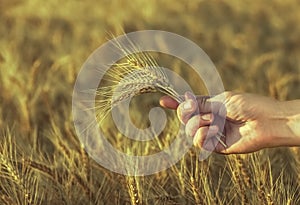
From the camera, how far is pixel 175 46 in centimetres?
448

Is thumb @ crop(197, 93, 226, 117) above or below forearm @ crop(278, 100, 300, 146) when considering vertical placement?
above

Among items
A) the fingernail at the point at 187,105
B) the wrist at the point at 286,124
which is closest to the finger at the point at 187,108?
the fingernail at the point at 187,105

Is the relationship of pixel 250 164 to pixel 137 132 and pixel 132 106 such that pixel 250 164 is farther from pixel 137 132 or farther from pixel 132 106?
pixel 132 106

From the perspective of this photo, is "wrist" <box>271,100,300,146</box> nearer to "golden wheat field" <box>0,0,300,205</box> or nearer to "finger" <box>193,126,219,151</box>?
"golden wheat field" <box>0,0,300,205</box>

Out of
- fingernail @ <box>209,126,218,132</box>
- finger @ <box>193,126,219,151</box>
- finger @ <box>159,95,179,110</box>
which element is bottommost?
finger @ <box>193,126,219,151</box>

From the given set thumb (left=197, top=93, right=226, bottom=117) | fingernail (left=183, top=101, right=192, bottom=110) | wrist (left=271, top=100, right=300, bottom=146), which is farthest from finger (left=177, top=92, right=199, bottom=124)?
wrist (left=271, top=100, right=300, bottom=146)

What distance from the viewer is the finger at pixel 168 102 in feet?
6.74

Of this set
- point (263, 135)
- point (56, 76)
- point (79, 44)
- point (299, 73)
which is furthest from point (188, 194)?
point (79, 44)

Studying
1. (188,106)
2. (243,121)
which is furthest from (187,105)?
(243,121)

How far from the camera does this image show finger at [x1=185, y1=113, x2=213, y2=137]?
2024mm

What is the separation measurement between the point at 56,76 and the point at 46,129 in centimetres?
78

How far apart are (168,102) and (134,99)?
1.29 metres

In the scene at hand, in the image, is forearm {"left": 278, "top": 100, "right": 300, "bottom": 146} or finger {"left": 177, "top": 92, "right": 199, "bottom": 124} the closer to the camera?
finger {"left": 177, "top": 92, "right": 199, "bottom": 124}

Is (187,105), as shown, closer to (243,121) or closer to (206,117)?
(206,117)
